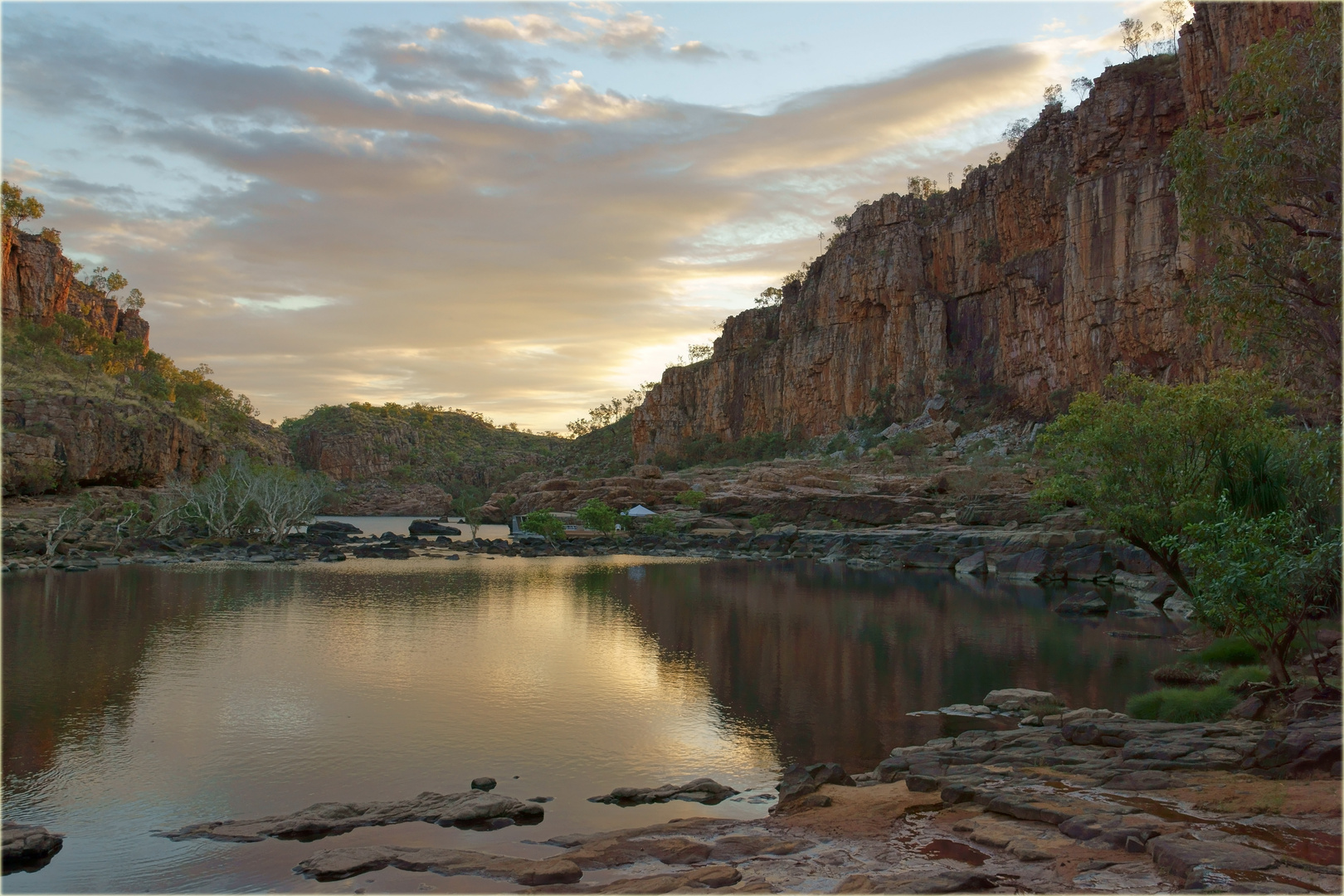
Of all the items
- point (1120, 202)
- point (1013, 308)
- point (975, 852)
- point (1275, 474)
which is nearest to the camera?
point (975, 852)

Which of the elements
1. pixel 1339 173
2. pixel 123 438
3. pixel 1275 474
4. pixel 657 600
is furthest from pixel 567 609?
pixel 123 438

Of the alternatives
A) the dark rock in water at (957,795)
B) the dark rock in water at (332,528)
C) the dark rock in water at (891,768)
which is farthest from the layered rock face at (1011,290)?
the dark rock in water at (332,528)

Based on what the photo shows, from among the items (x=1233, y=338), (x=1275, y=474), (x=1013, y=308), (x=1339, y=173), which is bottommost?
(x=1275, y=474)

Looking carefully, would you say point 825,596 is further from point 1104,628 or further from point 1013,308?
point 1013,308

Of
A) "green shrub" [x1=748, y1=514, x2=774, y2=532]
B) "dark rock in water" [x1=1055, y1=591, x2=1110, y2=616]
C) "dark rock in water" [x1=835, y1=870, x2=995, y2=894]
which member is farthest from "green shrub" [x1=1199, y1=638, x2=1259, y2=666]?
"green shrub" [x1=748, y1=514, x2=774, y2=532]

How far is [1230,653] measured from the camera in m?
19.5

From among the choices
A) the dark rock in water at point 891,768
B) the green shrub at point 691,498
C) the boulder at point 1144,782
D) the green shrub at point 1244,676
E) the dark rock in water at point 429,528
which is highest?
the green shrub at point 691,498

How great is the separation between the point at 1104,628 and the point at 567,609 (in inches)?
649

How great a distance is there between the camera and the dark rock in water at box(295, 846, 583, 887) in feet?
26.8

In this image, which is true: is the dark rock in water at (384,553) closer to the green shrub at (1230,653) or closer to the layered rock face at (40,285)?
the green shrub at (1230,653)

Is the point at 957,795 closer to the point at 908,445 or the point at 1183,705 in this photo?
the point at 1183,705

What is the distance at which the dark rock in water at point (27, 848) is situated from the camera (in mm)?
9039

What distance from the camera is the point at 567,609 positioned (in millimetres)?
30344

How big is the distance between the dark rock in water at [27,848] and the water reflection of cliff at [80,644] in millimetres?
2782
